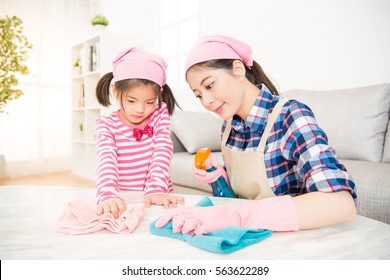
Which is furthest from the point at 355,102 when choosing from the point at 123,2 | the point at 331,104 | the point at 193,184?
the point at 123,2

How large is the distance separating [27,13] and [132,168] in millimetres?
4022

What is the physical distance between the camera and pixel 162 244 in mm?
538

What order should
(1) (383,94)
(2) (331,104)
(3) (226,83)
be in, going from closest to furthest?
(3) (226,83) → (1) (383,94) → (2) (331,104)

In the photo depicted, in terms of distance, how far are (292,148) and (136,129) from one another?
682 mm

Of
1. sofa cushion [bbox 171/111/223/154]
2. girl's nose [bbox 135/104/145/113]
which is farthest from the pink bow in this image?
sofa cushion [bbox 171/111/223/154]

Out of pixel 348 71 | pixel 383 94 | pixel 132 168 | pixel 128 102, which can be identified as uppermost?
pixel 348 71

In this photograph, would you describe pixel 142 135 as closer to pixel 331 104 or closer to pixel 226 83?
pixel 226 83

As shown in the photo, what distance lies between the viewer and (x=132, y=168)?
126cm

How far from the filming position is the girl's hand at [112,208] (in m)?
Answer: 0.70

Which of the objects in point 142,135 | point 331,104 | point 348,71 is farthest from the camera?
point 348,71

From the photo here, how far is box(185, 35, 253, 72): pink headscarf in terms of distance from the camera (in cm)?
90

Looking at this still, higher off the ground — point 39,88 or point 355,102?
point 39,88

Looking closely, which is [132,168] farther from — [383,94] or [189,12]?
[189,12]

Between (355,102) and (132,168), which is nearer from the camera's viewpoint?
(132,168)
